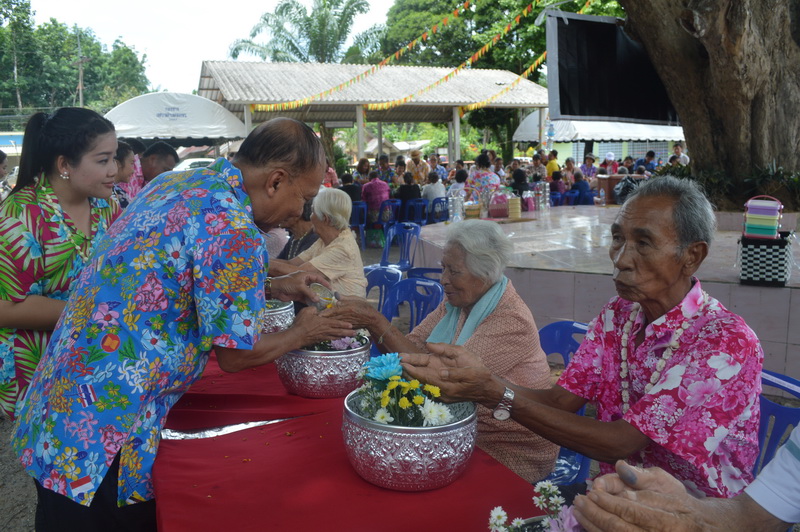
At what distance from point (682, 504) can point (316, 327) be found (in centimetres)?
109

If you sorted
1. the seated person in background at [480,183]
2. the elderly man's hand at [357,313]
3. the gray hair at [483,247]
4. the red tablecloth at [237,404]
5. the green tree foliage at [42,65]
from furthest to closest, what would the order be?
the green tree foliage at [42,65]
the seated person in background at [480,183]
the gray hair at [483,247]
the elderly man's hand at [357,313]
the red tablecloth at [237,404]

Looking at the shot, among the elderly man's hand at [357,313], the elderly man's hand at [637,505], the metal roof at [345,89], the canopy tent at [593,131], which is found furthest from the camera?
the canopy tent at [593,131]

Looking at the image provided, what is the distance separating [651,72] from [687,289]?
11226mm

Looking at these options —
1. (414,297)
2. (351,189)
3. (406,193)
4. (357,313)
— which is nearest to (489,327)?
(357,313)

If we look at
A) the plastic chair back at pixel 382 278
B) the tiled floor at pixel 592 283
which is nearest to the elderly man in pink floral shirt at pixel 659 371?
the tiled floor at pixel 592 283

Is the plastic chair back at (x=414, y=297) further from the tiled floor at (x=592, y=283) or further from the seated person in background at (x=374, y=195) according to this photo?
the seated person in background at (x=374, y=195)

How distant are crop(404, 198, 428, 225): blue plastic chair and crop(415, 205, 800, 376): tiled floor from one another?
3.50 meters

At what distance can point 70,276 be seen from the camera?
7.30ft

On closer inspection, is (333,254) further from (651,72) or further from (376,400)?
(651,72)

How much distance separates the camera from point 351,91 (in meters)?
17.3

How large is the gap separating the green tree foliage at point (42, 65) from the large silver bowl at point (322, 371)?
40.0 metres

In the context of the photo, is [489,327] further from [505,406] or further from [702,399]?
[702,399]

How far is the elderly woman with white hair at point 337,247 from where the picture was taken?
4074 millimetres

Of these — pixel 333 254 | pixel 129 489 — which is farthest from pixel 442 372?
pixel 333 254
